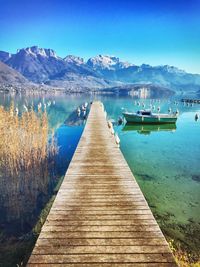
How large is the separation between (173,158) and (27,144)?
14.4m

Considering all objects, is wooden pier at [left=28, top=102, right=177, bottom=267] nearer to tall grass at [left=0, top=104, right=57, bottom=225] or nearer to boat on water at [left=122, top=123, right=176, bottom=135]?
tall grass at [left=0, top=104, right=57, bottom=225]

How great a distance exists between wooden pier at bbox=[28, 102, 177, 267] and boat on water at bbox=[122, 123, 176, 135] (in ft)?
107

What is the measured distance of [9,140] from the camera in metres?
20.9

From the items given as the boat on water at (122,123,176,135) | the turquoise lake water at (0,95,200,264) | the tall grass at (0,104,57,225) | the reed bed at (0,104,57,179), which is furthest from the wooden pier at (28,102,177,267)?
the boat on water at (122,123,176,135)

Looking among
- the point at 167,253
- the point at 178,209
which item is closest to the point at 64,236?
the point at 167,253

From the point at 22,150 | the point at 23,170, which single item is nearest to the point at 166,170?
the point at 23,170

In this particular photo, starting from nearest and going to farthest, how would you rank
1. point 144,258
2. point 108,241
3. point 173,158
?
1. point 144,258
2. point 108,241
3. point 173,158

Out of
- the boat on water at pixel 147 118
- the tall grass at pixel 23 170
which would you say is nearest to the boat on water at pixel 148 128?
the boat on water at pixel 147 118

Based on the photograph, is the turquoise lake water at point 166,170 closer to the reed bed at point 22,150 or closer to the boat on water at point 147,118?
the reed bed at point 22,150

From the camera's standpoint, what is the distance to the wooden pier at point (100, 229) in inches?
256

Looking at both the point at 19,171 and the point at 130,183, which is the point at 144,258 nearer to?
the point at 130,183

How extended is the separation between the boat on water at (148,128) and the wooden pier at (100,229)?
107 ft

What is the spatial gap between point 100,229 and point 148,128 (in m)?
41.2

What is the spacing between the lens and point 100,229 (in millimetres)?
7777
